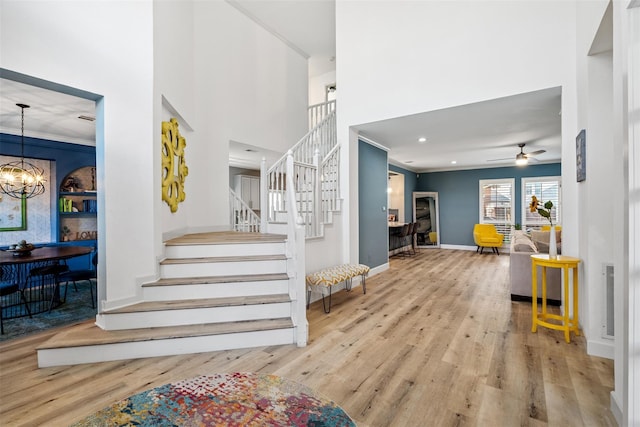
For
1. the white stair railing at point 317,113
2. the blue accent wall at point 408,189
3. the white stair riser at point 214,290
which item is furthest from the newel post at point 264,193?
the blue accent wall at point 408,189

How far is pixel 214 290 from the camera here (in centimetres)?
305

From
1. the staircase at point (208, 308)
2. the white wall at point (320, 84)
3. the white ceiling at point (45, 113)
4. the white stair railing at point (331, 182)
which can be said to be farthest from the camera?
the white wall at point (320, 84)

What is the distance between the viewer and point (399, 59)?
4410mm

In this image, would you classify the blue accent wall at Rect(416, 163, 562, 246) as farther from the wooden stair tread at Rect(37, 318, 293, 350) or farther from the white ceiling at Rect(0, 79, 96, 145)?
the white ceiling at Rect(0, 79, 96, 145)

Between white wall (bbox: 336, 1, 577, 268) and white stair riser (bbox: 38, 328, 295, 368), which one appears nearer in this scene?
white stair riser (bbox: 38, 328, 295, 368)

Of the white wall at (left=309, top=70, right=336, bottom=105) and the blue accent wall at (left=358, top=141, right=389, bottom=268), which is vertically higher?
the white wall at (left=309, top=70, right=336, bottom=105)

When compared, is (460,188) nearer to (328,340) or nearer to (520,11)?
(520,11)

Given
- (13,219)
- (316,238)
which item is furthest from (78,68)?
(13,219)

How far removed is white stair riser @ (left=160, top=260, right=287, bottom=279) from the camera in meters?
3.20

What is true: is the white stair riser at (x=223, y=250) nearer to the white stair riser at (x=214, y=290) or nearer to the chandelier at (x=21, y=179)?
the white stair riser at (x=214, y=290)

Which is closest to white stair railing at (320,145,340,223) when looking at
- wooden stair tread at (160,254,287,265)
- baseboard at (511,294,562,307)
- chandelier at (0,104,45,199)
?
wooden stair tread at (160,254,287,265)

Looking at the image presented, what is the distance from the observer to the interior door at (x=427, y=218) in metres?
9.79

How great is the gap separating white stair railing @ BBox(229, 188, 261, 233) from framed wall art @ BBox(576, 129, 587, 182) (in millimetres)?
4974

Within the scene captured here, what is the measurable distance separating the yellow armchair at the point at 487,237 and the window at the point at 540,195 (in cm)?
97
